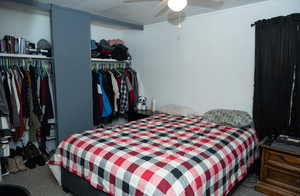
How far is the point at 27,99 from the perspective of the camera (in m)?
2.65

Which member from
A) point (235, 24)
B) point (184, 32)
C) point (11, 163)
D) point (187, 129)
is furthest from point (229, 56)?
point (11, 163)

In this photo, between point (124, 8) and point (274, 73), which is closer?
point (274, 73)

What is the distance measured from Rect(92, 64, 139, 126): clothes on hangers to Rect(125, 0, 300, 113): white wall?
0.41 metres

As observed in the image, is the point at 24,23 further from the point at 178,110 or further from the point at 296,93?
the point at 296,93

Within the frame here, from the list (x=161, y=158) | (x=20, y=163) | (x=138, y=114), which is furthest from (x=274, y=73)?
(x=20, y=163)

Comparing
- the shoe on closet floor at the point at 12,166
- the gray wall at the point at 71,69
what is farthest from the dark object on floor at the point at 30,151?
the gray wall at the point at 71,69

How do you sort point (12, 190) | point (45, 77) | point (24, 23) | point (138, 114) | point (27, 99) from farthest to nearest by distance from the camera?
point (138, 114), point (24, 23), point (45, 77), point (27, 99), point (12, 190)

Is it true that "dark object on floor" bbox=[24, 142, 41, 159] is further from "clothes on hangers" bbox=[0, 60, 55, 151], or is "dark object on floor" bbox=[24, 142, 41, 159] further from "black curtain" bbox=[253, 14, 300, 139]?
"black curtain" bbox=[253, 14, 300, 139]

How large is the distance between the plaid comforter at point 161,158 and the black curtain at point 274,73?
0.35 m

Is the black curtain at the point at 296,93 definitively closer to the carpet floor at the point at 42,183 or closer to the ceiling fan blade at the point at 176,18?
the carpet floor at the point at 42,183

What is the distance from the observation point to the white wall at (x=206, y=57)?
2.77 metres

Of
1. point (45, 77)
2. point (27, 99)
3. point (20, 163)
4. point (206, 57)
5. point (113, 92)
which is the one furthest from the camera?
point (113, 92)

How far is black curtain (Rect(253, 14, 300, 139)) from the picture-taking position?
2373 mm

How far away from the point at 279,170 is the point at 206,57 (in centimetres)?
185
